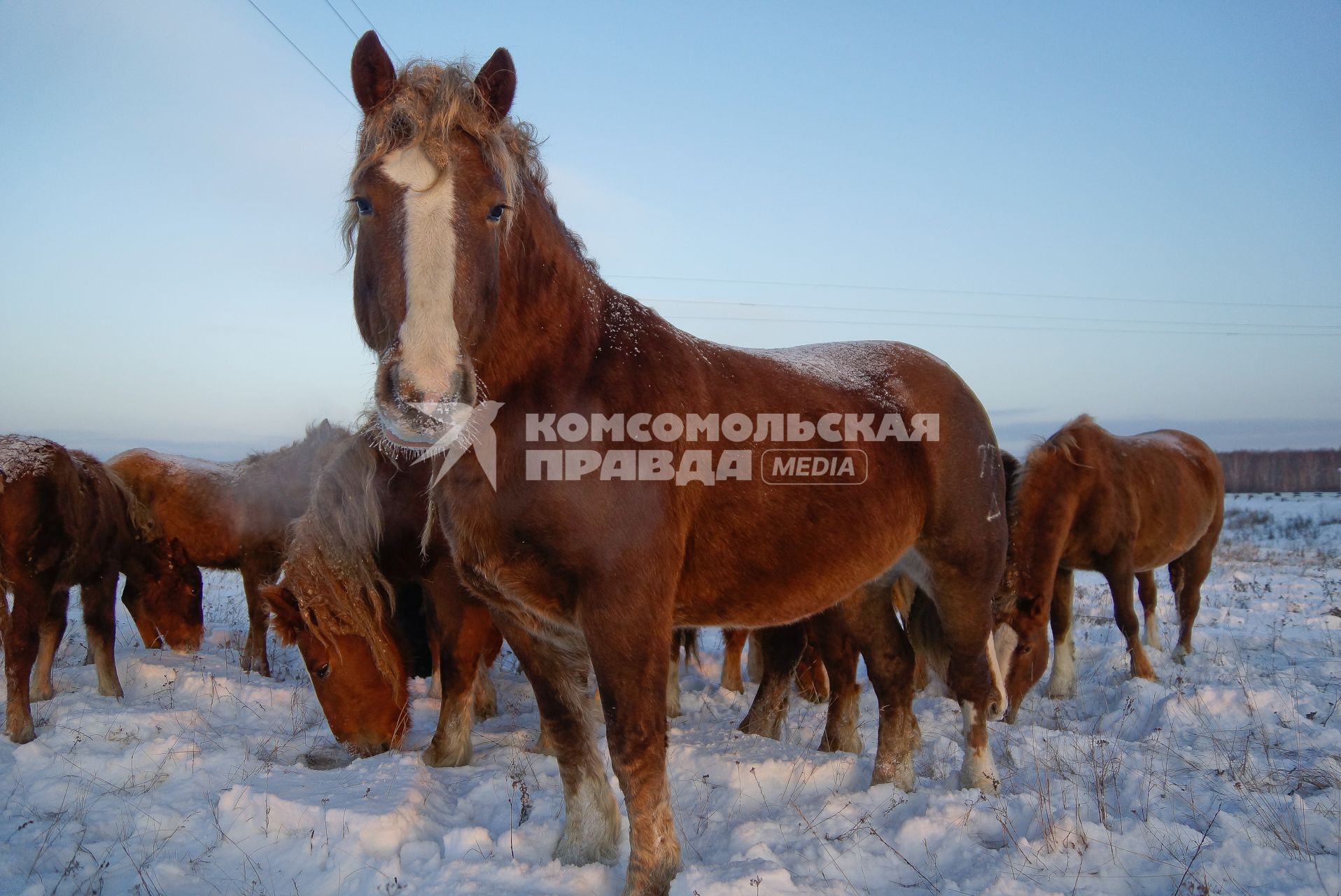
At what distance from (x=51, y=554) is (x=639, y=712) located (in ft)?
17.2

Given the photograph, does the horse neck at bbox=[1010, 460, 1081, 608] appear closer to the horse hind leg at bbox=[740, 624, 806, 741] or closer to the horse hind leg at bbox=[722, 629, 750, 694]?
the horse hind leg at bbox=[740, 624, 806, 741]

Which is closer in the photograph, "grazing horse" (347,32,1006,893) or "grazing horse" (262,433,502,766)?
"grazing horse" (347,32,1006,893)

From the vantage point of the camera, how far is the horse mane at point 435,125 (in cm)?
243

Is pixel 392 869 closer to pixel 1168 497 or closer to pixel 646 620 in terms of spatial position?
pixel 646 620

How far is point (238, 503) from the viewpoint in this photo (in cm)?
857

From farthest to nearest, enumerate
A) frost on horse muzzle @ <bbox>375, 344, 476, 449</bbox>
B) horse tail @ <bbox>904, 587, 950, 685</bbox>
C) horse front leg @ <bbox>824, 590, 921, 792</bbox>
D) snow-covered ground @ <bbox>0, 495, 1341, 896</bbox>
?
horse tail @ <bbox>904, 587, 950, 685</bbox> < horse front leg @ <bbox>824, 590, 921, 792</bbox> < snow-covered ground @ <bbox>0, 495, 1341, 896</bbox> < frost on horse muzzle @ <bbox>375, 344, 476, 449</bbox>

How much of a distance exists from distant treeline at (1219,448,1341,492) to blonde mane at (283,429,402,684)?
170 ft

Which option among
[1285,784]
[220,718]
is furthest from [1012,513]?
[220,718]

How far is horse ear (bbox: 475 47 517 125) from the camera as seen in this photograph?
8.59ft

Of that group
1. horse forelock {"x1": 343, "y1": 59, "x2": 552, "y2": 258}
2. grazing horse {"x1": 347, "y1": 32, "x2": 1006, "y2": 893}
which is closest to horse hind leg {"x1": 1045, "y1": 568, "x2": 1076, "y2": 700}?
grazing horse {"x1": 347, "y1": 32, "x2": 1006, "y2": 893}

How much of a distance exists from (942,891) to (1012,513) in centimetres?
404

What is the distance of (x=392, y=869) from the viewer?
293cm

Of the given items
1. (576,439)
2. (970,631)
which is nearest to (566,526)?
(576,439)

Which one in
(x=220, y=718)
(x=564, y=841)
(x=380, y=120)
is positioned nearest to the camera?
(x=380, y=120)
